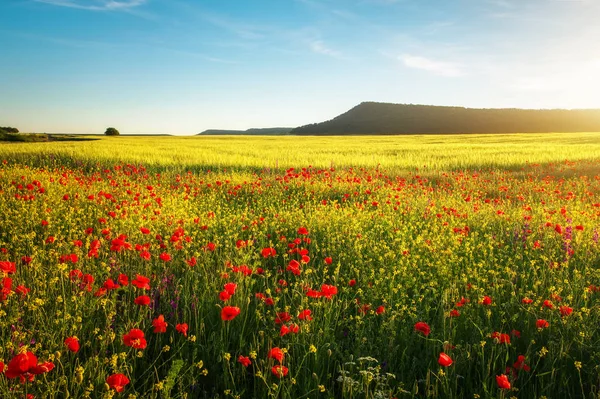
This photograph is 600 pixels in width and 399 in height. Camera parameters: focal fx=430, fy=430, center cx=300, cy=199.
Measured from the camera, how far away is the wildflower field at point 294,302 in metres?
2.40

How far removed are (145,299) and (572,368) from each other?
8.85 feet

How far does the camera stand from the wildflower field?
2404mm

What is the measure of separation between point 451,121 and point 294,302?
91.2 metres

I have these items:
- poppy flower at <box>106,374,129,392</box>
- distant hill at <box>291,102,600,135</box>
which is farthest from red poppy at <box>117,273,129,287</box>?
distant hill at <box>291,102,600,135</box>

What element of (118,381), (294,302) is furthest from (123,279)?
(294,302)

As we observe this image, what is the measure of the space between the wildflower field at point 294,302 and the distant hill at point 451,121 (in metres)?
80.4

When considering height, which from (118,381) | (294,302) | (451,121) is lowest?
(294,302)

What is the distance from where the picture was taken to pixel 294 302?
141 inches

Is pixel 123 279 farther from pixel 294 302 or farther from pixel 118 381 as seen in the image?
pixel 294 302

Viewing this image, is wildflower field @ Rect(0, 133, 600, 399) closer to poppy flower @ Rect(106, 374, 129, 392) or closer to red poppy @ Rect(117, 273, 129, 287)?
poppy flower @ Rect(106, 374, 129, 392)

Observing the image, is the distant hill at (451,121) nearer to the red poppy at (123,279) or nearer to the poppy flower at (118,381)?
the red poppy at (123,279)

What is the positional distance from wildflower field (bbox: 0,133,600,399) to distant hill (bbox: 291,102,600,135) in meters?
80.4

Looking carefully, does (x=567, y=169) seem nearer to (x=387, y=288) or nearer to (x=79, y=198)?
(x=387, y=288)

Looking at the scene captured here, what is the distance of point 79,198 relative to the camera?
6.84 metres
